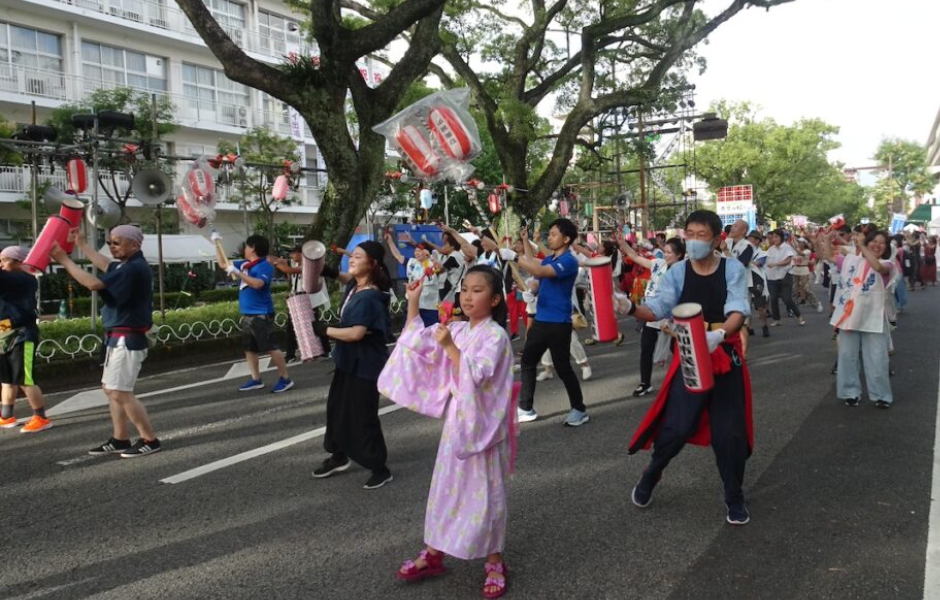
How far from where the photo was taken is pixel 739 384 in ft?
12.0

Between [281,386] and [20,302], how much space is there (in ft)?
8.76

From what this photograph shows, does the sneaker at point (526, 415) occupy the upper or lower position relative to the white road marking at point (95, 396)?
lower

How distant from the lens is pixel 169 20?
84.2 ft

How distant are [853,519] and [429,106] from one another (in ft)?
17.3

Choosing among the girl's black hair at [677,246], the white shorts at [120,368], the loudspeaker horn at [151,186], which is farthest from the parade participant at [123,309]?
the loudspeaker horn at [151,186]

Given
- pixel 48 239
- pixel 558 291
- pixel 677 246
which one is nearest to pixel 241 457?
pixel 48 239

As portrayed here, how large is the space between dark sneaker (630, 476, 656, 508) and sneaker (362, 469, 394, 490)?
5.30 feet

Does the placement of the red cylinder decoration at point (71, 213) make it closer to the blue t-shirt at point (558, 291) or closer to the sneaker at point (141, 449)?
the sneaker at point (141, 449)

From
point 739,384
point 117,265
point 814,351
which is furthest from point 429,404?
point 814,351

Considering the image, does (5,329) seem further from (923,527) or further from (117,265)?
(923,527)

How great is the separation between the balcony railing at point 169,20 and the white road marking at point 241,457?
18.3 m

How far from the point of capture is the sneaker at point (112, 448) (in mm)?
5430

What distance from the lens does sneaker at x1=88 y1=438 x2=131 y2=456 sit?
5430 millimetres

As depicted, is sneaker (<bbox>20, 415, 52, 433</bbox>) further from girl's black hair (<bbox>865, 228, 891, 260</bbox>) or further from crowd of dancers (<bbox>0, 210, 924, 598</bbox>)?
girl's black hair (<bbox>865, 228, 891, 260</bbox>)
